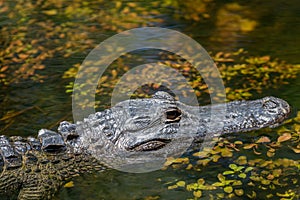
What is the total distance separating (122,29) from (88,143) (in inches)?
162

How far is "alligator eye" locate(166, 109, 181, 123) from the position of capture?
532cm

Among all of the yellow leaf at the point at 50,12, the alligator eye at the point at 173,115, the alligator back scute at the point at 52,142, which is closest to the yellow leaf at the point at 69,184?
the alligator back scute at the point at 52,142

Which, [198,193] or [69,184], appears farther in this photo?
[69,184]

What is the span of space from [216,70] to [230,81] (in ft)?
1.37

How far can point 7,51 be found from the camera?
28.1ft

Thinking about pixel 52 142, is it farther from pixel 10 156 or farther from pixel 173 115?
pixel 173 115

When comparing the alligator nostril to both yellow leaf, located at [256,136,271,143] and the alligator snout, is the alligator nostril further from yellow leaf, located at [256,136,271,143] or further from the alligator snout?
yellow leaf, located at [256,136,271,143]

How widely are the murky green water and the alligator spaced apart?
0.69 feet

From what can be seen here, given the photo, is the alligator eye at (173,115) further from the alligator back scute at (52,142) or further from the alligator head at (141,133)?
the alligator back scute at (52,142)

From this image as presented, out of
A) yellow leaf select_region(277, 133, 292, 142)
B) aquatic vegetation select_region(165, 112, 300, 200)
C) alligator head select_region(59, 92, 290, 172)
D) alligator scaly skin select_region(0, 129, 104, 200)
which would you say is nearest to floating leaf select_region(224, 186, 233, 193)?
aquatic vegetation select_region(165, 112, 300, 200)

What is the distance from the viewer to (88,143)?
5.36 meters

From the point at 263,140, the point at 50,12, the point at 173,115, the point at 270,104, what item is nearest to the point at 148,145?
the point at 173,115

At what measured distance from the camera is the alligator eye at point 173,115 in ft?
17.5

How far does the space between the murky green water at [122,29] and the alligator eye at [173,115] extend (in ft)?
1.73
